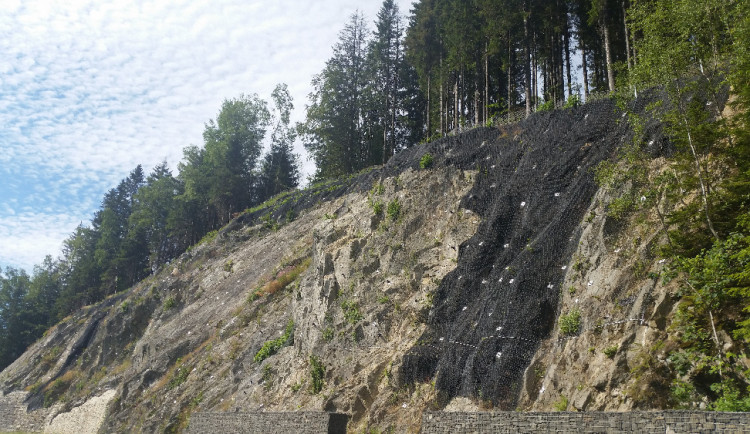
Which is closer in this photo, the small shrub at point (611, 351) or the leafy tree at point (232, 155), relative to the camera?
the small shrub at point (611, 351)

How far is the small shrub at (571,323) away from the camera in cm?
1305

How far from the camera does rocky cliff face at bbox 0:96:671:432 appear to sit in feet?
43.6

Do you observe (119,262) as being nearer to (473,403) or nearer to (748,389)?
(473,403)

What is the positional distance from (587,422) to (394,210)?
46.0 feet

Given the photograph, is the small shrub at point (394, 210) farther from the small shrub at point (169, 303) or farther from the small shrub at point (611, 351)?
the small shrub at point (169, 303)

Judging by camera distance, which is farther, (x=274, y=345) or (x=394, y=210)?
(x=274, y=345)

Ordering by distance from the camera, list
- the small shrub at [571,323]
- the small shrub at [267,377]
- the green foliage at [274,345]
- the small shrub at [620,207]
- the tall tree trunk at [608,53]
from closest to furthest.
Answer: the small shrub at [571,323], the small shrub at [620,207], the small shrub at [267,377], the green foliage at [274,345], the tall tree trunk at [608,53]

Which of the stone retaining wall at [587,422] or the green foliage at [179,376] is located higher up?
the stone retaining wall at [587,422]

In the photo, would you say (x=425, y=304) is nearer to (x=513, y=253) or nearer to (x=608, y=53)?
(x=513, y=253)

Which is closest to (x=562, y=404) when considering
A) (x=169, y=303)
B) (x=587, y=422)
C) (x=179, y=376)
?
(x=587, y=422)

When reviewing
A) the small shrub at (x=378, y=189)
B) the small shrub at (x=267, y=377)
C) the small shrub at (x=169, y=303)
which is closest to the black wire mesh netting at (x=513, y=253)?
the small shrub at (x=378, y=189)

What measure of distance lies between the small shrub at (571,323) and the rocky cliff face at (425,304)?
159 mm

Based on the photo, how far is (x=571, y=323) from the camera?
13164mm

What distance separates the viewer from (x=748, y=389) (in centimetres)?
896
